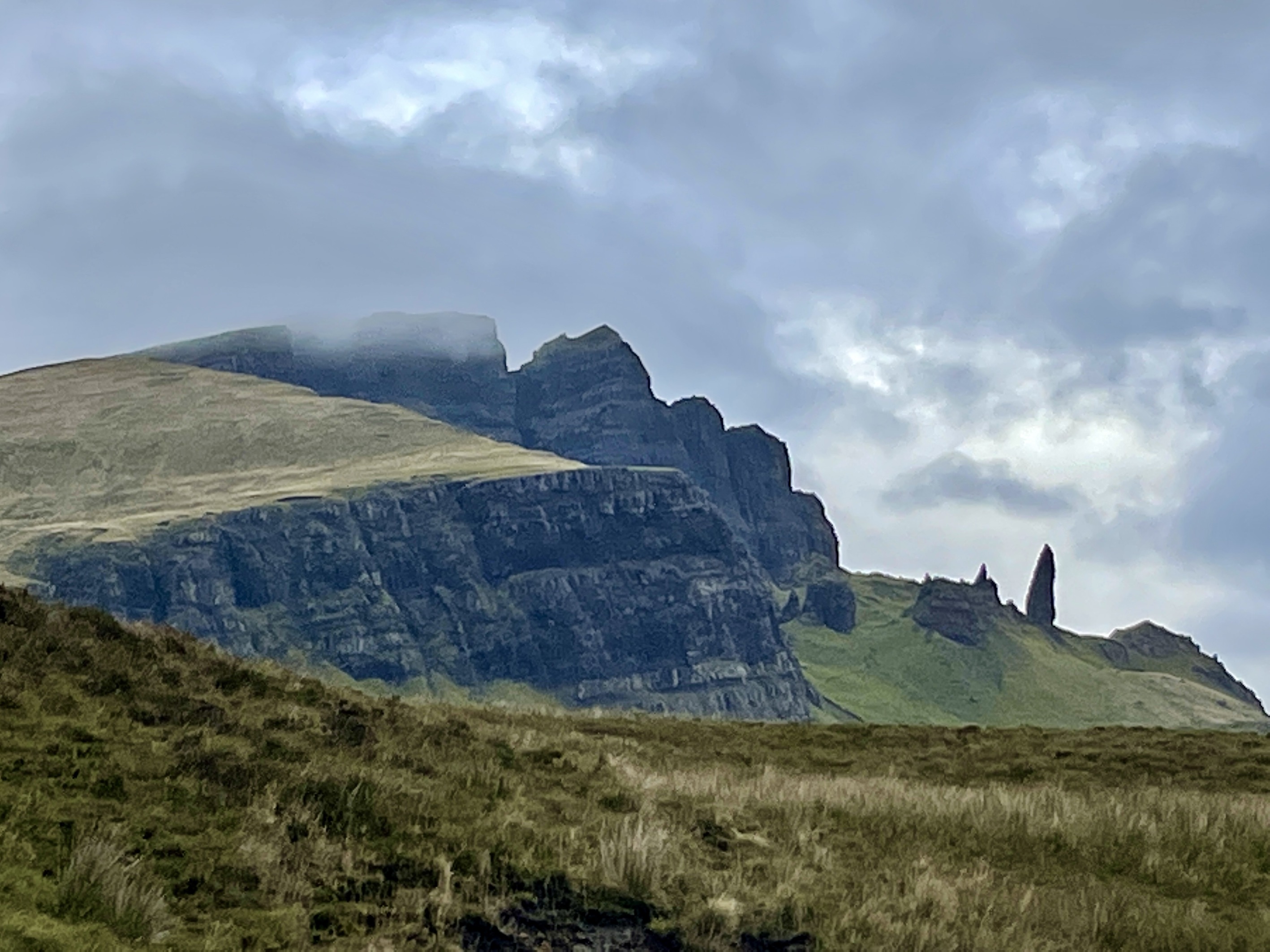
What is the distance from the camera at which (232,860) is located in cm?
1224

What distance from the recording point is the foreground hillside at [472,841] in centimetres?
1177

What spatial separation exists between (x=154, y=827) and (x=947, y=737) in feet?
76.8

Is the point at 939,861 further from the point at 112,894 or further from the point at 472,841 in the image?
the point at 112,894

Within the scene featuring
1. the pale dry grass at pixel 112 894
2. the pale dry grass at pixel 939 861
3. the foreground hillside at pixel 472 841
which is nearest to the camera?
the pale dry grass at pixel 112 894

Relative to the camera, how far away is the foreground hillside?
11.8 m

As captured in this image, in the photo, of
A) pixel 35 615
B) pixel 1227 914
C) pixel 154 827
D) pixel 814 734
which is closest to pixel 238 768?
pixel 154 827

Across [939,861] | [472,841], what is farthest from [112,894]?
[939,861]

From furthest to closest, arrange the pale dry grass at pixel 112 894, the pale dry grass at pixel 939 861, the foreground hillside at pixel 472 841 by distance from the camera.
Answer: the pale dry grass at pixel 939 861
the foreground hillside at pixel 472 841
the pale dry grass at pixel 112 894

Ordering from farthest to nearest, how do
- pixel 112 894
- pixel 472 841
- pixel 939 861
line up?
pixel 939 861 < pixel 472 841 < pixel 112 894

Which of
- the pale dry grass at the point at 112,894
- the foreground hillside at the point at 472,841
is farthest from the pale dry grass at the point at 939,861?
the pale dry grass at the point at 112,894

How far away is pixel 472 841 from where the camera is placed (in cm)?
1380

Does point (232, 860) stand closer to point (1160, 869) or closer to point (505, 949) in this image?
point (505, 949)

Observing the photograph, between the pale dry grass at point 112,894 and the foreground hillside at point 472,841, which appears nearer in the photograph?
the pale dry grass at point 112,894

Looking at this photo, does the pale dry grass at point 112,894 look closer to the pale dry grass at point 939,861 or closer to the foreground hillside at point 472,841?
the foreground hillside at point 472,841
